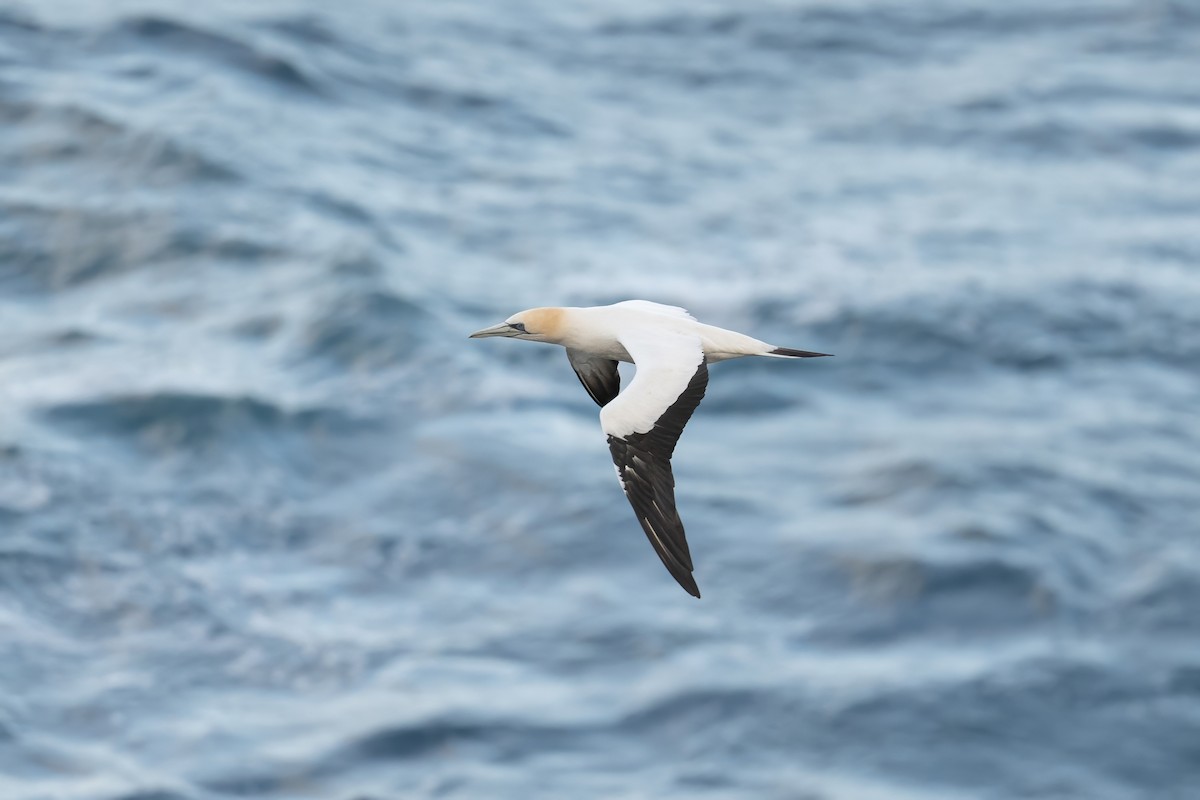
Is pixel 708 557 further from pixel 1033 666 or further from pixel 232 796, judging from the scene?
pixel 232 796

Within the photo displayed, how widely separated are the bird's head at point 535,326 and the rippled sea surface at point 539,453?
46332 mm

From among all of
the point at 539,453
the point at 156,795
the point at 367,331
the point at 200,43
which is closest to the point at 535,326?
the point at 156,795

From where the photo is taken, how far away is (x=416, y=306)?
7781 centimetres

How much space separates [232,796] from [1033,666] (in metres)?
28.1

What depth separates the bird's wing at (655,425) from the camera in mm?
18297

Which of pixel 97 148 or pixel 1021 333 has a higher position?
pixel 97 148

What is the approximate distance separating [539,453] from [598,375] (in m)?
54.5

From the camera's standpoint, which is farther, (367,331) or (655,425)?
(367,331)

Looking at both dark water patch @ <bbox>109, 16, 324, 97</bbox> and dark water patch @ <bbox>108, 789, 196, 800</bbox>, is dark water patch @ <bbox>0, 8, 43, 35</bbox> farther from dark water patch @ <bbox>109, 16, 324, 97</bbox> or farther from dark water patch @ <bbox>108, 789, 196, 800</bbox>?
dark water patch @ <bbox>108, 789, 196, 800</bbox>

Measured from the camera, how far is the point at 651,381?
18.4m

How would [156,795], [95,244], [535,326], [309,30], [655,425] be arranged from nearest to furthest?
[655,425], [535,326], [156,795], [95,244], [309,30]

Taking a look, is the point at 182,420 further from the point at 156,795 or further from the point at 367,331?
the point at 156,795

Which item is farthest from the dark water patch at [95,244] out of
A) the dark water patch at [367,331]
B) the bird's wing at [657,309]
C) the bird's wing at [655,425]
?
the bird's wing at [655,425]

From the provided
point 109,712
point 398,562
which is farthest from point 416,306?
point 109,712
